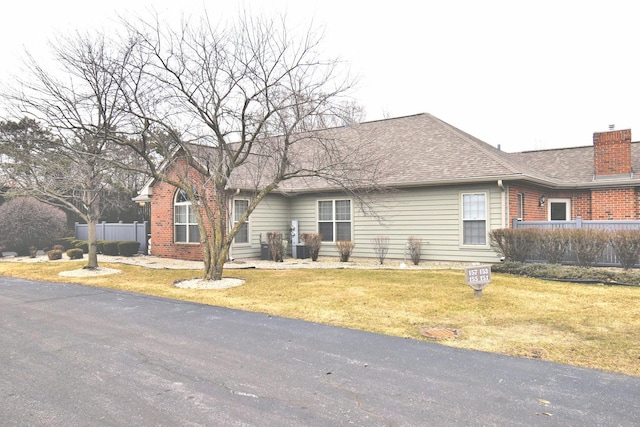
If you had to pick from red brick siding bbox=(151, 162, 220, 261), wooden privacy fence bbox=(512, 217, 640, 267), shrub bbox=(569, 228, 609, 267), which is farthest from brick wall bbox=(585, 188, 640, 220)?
red brick siding bbox=(151, 162, 220, 261)

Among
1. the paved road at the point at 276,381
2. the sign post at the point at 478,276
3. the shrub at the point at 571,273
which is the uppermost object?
the sign post at the point at 478,276

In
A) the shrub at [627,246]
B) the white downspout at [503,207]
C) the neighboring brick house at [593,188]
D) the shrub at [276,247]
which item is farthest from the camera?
the shrub at [276,247]

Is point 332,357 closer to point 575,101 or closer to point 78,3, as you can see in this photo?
point 78,3

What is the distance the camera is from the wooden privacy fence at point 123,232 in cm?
1972

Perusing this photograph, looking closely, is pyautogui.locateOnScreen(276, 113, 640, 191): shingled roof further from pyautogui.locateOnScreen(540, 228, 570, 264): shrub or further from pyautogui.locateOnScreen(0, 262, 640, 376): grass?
pyautogui.locateOnScreen(0, 262, 640, 376): grass

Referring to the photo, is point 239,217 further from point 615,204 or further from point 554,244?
point 615,204

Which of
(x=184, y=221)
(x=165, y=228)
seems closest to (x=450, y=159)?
(x=184, y=221)

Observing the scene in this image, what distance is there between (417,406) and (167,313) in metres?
5.07

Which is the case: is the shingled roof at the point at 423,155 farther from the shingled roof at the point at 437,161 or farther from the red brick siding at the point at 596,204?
the red brick siding at the point at 596,204

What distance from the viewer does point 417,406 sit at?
3.58 meters

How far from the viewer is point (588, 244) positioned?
35.8 ft

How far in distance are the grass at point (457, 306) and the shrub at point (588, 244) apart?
5.68ft

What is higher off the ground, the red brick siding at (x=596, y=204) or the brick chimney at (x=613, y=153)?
the brick chimney at (x=613, y=153)

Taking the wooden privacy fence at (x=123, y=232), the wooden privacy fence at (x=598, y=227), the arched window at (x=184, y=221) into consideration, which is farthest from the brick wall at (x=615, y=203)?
the wooden privacy fence at (x=123, y=232)
